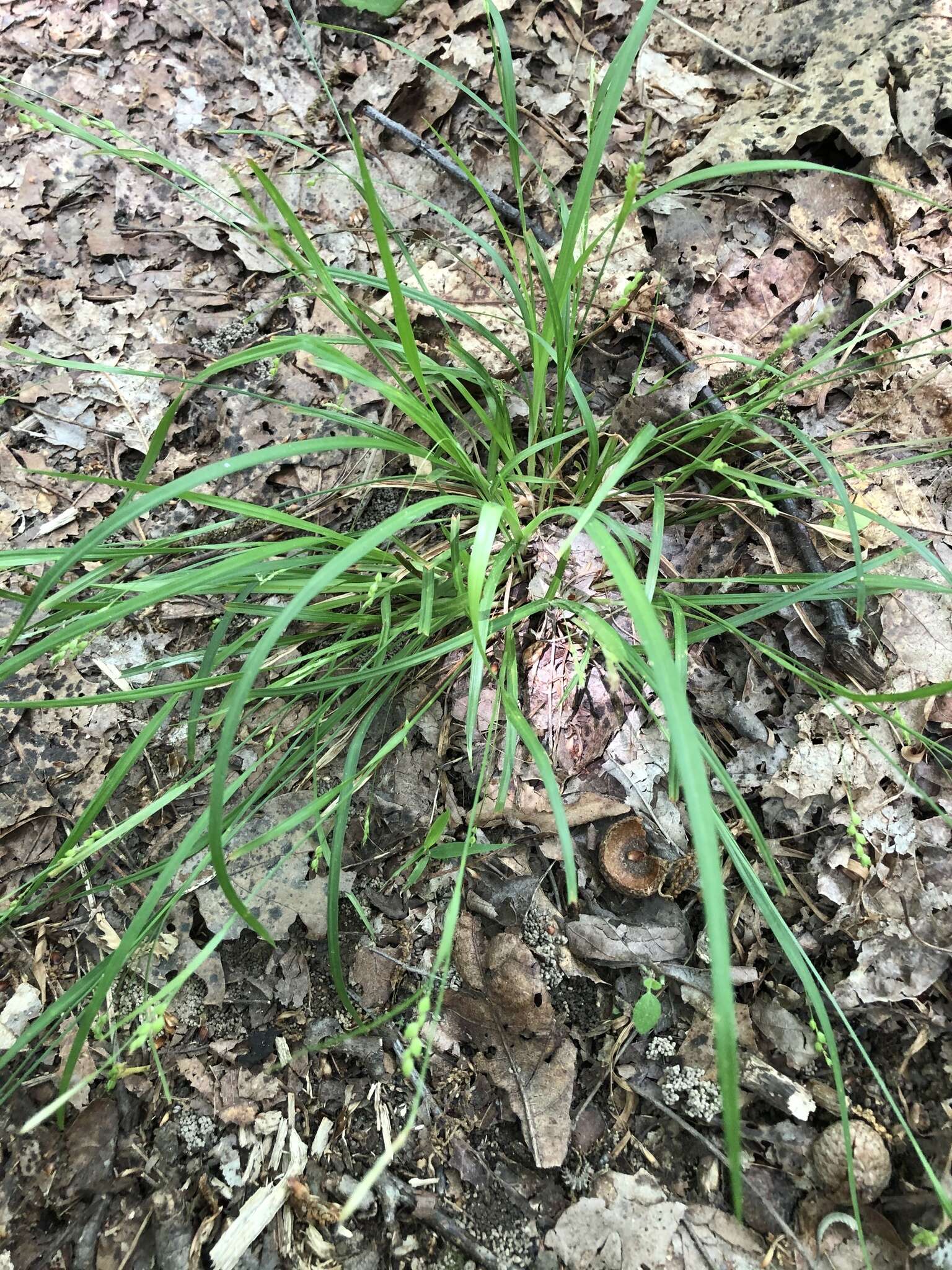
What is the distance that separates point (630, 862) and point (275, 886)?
31.9 inches

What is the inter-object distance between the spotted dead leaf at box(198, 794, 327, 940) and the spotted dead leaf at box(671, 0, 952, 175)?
1.91m

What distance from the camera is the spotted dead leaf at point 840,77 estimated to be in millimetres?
1632

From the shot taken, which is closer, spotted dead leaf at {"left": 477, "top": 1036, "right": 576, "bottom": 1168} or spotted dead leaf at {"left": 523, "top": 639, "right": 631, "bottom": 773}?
spotted dead leaf at {"left": 477, "top": 1036, "right": 576, "bottom": 1168}

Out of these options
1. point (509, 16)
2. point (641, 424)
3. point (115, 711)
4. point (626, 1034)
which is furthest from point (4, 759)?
point (509, 16)

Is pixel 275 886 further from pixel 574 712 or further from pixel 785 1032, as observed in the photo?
pixel 785 1032

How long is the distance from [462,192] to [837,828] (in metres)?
1.91

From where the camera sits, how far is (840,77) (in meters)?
1.70

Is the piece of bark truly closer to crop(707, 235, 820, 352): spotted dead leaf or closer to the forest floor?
the forest floor

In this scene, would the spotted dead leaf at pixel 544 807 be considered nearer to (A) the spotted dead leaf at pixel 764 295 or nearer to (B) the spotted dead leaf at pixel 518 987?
(B) the spotted dead leaf at pixel 518 987

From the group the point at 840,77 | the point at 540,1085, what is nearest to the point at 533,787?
the point at 540,1085

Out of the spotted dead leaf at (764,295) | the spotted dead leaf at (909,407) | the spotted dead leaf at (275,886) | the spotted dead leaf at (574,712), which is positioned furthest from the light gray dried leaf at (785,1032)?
the spotted dead leaf at (764,295)

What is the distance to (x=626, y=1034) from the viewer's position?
4.65 ft

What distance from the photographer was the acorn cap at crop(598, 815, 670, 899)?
147 cm

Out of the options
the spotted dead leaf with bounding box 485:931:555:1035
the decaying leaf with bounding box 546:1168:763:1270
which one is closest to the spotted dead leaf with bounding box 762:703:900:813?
the spotted dead leaf with bounding box 485:931:555:1035
